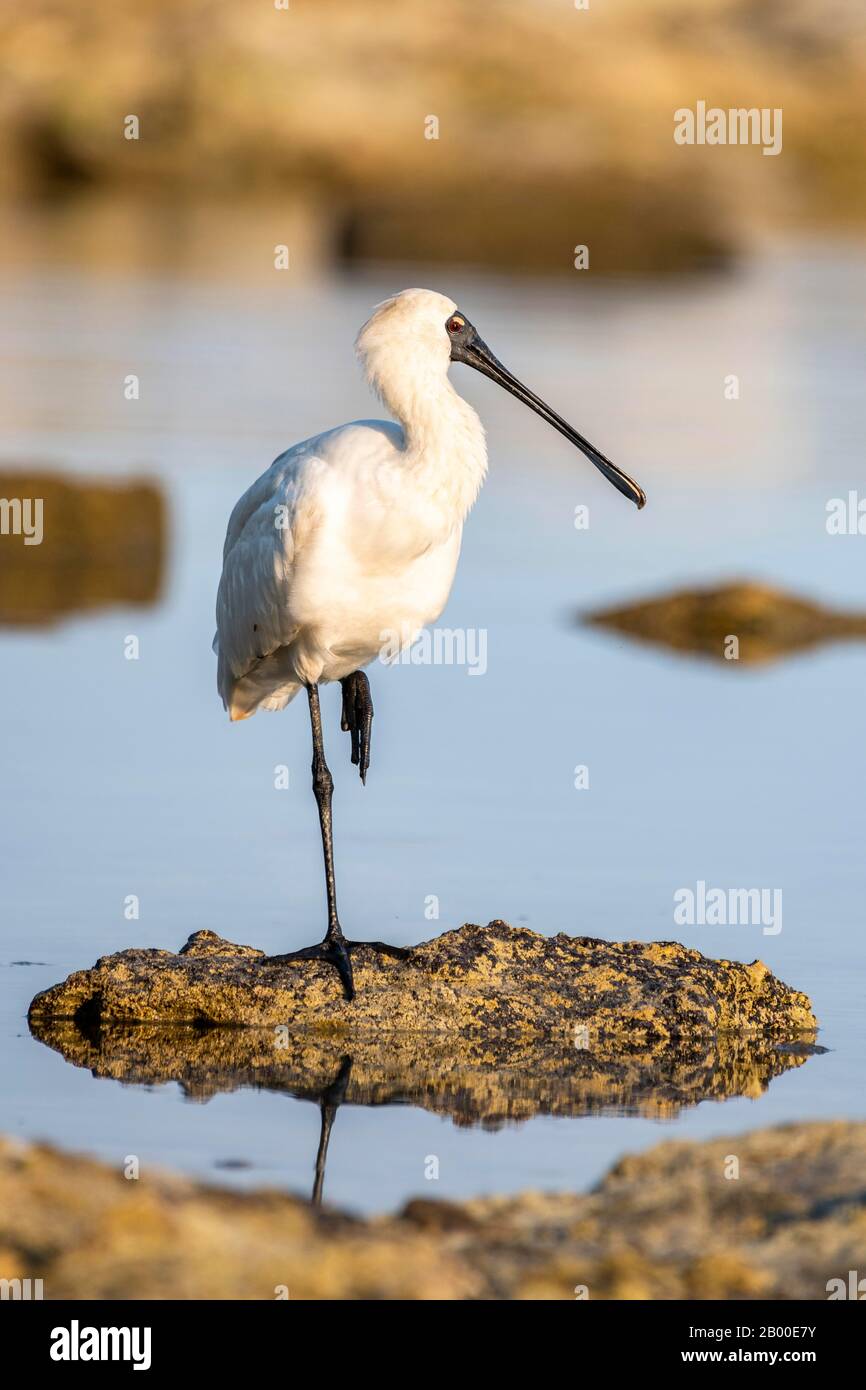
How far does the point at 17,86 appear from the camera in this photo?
2746 inches

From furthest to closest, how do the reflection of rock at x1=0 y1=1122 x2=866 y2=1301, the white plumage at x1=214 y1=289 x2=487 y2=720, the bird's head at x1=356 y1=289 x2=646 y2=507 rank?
the bird's head at x1=356 y1=289 x2=646 y2=507 → the white plumage at x1=214 y1=289 x2=487 y2=720 → the reflection of rock at x1=0 y1=1122 x2=866 y2=1301

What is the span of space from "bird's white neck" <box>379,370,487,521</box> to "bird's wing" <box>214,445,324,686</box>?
1.23 feet

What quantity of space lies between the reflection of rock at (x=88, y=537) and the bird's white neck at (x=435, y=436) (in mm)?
8918

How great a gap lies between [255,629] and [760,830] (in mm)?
3017

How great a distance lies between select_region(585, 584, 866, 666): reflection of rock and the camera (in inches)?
685

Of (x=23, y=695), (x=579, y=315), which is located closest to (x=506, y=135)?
(x=579, y=315)

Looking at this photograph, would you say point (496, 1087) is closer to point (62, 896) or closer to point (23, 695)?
point (62, 896)

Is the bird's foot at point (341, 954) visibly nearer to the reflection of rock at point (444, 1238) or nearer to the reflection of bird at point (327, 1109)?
the reflection of bird at point (327, 1109)

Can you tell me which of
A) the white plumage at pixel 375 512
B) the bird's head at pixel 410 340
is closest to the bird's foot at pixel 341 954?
the white plumage at pixel 375 512

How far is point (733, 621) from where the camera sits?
17.5 metres

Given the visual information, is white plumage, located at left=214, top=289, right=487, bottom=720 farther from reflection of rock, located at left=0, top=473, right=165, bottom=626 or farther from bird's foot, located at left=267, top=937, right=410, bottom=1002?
reflection of rock, located at left=0, top=473, right=165, bottom=626

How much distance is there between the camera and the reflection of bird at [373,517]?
10289mm

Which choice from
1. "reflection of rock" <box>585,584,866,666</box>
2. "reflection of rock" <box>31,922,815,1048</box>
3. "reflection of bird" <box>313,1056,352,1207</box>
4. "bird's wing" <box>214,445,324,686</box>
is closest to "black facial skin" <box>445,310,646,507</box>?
"bird's wing" <box>214,445,324,686</box>
